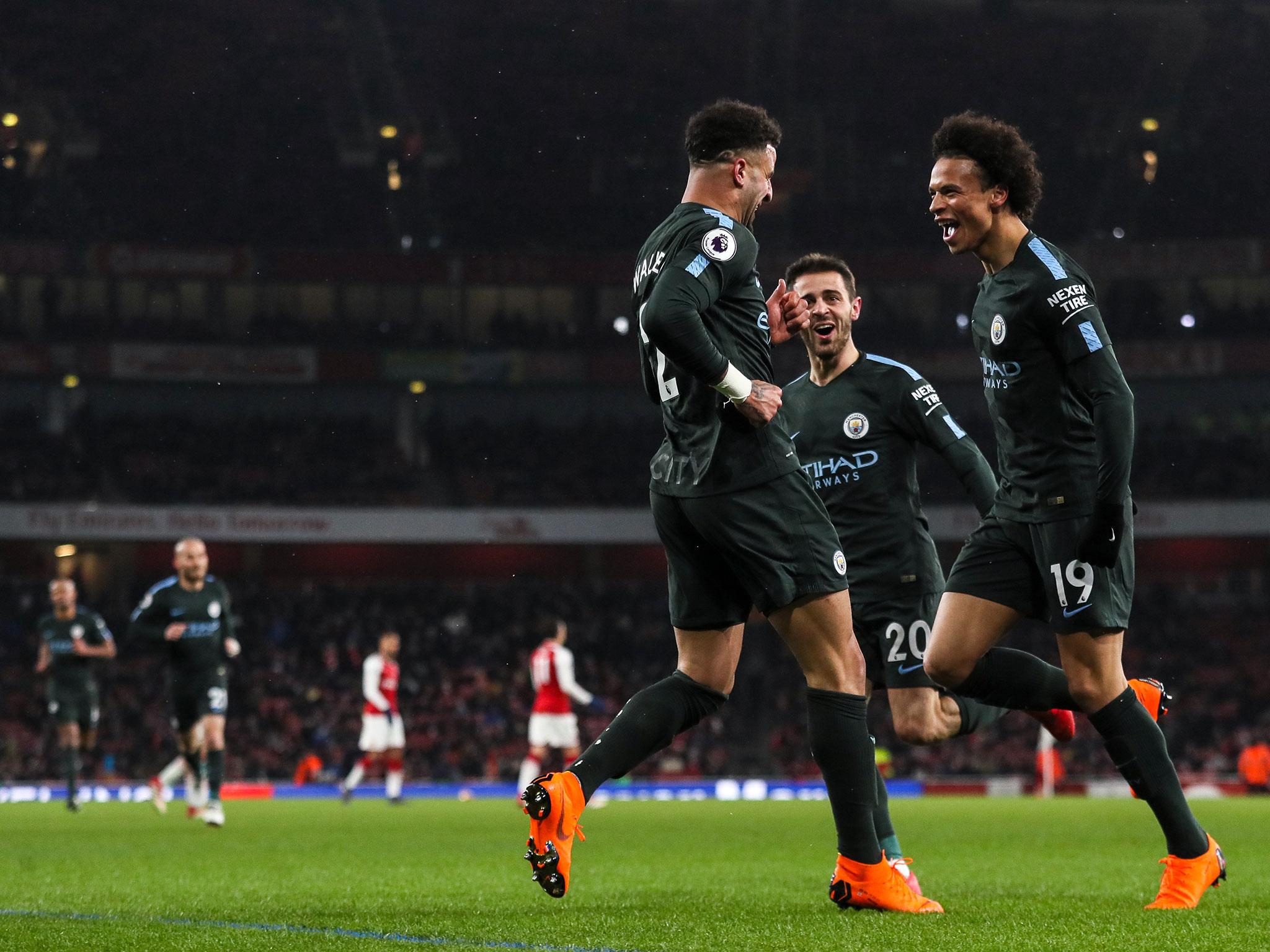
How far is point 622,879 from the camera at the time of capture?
7.09m

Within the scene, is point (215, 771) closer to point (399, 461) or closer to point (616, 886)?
point (616, 886)

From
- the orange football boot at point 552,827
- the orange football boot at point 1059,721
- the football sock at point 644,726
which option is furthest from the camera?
the orange football boot at point 1059,721

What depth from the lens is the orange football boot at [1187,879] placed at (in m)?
5.06

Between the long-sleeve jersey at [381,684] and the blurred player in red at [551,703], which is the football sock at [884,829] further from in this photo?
the long-sleeve jersey at [381,684]

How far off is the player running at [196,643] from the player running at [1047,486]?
8.48 metres

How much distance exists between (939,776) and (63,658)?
1675 cm

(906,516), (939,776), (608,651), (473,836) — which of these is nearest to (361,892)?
(906,516)

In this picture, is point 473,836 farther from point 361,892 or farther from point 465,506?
point 465,506

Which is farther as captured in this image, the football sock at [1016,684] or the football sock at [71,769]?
the football sock at [71,769]

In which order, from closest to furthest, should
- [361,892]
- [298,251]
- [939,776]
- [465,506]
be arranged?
[361,892] < [939,776] < [465,506] < [298,251]

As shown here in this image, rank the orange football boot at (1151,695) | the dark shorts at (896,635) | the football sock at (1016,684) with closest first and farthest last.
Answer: the football sock at (1016,684) < the orange football boot at (1151,695) < the dark shorts at (896,635)

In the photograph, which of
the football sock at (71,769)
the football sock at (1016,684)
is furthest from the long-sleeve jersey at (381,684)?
the football sock at (1016,684)

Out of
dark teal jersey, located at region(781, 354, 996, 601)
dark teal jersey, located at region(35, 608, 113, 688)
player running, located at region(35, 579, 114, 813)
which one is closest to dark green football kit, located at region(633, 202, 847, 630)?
dark teal jersey, located at region(781, 354, 996, 601)

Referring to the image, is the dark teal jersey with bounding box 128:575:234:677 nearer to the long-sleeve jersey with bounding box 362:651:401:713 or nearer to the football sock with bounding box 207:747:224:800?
the football sock with bounding box 207:747:224:800
